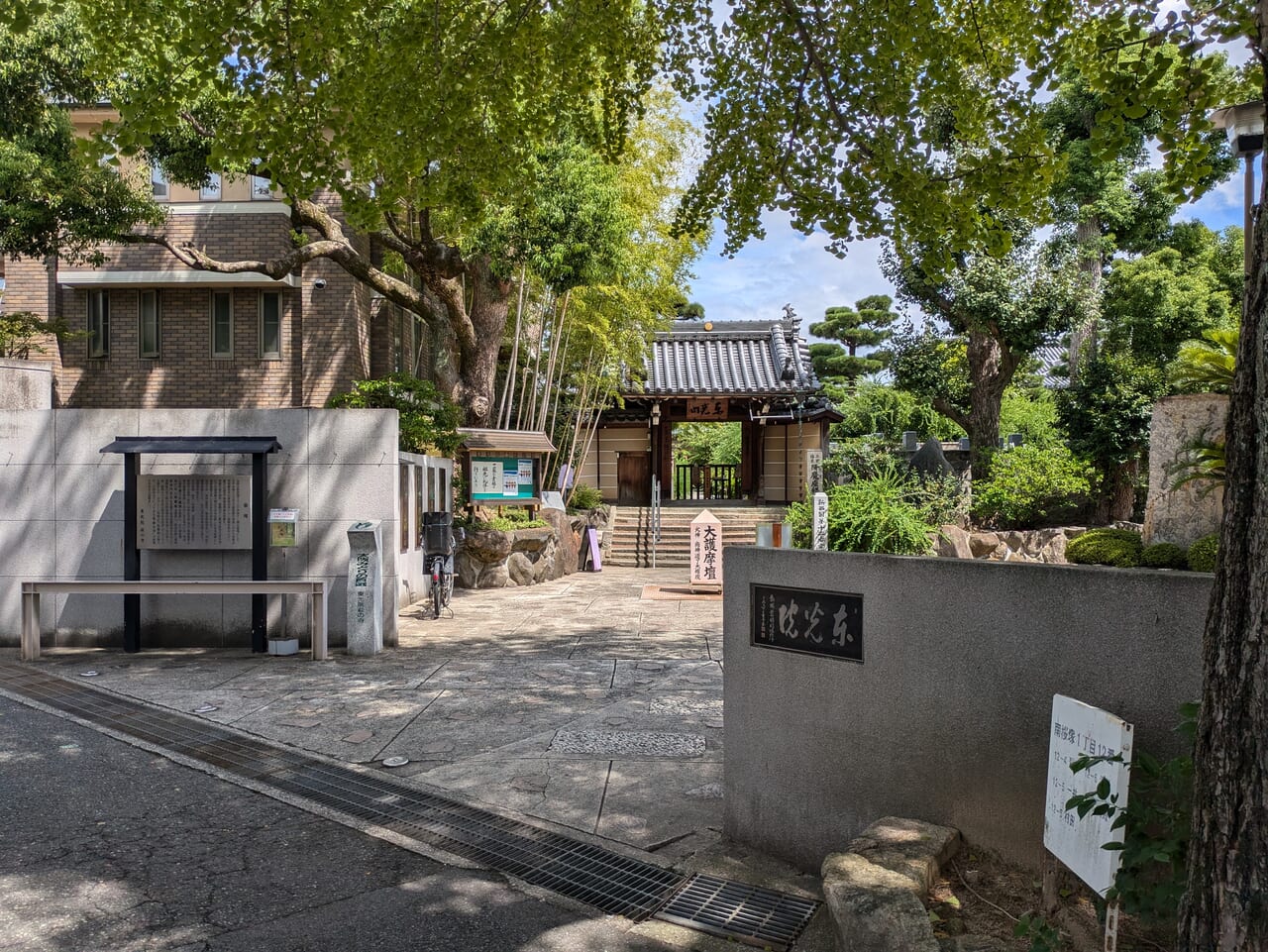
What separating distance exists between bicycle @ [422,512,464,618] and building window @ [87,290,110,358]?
35.5ft

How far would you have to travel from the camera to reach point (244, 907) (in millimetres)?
4078

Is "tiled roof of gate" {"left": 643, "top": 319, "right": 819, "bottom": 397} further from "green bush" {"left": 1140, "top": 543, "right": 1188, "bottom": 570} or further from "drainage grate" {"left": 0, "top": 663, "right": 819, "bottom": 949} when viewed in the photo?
"green bush" {"left": 1140, "top": 543, "right": 1188, "bottom": 570}

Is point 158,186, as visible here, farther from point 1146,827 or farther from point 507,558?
point 1146,827

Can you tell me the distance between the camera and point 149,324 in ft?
64.4

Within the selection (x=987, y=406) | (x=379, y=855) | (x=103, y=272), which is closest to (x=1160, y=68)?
(x=379, y=855)

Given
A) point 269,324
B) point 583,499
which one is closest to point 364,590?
point 269,324

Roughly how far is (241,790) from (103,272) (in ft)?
56.3

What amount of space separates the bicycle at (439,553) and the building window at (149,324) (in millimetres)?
10033

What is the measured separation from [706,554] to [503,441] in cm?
486

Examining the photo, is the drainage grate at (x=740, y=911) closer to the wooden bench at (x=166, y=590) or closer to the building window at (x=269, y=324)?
the wooden bench at (x=166, y=590)

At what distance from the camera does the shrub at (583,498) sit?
2416 cm

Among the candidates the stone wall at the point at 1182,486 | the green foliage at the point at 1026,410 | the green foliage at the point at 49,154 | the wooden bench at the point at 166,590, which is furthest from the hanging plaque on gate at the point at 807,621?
the green foliage at the point at 1026,410

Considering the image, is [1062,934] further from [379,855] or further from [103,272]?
[103,272]

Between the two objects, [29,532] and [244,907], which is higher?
[29,532]
